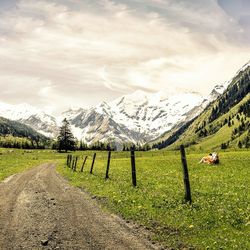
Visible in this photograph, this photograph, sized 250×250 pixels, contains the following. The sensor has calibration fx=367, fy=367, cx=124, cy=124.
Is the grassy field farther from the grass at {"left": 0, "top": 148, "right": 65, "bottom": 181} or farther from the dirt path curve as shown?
the grass at {"left": 0, "top": 148, "right": 65, "bottom": 181}

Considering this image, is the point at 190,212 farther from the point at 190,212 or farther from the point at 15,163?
the point at 15,163

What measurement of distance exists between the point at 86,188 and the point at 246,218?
17.6m

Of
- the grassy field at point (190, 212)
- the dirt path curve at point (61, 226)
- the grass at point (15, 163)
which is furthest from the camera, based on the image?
the grass at point (15, 163)

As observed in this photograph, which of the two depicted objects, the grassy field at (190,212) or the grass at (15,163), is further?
the grass at (15,163)

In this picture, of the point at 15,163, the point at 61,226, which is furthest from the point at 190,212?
the point at 15,163

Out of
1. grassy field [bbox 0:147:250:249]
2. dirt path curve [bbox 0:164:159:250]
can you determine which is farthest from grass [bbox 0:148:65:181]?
grassy field [bbox 0:147:250:249]

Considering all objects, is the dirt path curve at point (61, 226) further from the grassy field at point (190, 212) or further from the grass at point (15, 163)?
the grass at point (15, 163)

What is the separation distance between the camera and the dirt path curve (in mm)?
14672

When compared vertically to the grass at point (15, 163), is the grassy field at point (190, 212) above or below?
below

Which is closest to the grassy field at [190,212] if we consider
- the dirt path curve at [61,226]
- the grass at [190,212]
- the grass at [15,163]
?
the grass at [190,212]

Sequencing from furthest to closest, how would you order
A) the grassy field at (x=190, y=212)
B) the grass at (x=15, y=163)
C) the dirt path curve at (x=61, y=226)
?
the grass at (x=15, y=163)
the grassy field at (x=190, y=212)
the dirt path curve at (x=61, y=226)

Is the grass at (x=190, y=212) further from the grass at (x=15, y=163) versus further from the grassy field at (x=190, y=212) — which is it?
the grass at (x=15, y=163)

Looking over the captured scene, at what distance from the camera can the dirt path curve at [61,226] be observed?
14.7 meters

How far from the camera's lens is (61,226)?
58.0 feet
